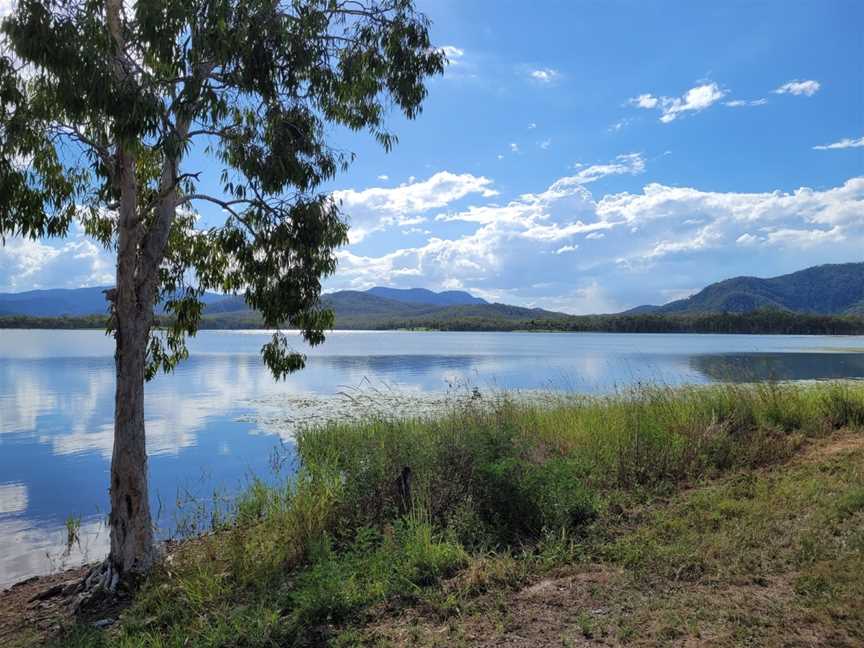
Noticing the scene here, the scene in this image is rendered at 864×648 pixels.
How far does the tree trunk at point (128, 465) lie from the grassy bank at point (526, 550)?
380 mm

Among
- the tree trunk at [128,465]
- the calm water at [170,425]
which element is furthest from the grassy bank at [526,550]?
the calm water at [170,425]

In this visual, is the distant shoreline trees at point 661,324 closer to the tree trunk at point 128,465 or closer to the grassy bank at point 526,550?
the tree trunk at point 128,465

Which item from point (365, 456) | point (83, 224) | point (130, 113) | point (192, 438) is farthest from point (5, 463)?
point (130, 113)

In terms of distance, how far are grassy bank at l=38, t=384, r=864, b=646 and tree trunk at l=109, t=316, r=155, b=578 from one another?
38 cm

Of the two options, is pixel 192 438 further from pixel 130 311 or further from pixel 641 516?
pixel 641 516

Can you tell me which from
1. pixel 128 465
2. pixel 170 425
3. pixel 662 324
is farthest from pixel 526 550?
pixel 662 324

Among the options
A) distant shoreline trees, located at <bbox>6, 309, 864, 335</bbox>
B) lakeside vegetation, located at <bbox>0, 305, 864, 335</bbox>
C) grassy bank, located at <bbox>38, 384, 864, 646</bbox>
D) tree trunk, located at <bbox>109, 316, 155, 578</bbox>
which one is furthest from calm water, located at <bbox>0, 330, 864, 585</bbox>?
lakeside vegetation, located at <bbox>0, 305, 864, 335</bbox>

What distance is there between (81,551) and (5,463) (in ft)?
24.2

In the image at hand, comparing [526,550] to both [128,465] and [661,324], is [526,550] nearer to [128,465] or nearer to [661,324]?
[128,465]

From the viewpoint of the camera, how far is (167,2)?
5488mm

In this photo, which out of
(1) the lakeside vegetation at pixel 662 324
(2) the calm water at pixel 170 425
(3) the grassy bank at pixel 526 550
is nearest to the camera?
(3) the grassy bank at pixel 526 550

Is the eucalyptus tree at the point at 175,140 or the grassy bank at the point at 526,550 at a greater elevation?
the eucalyptus tree at the point at 175,140

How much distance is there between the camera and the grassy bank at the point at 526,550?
15.1 feet

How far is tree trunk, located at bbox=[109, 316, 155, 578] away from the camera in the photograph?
6.67 m
